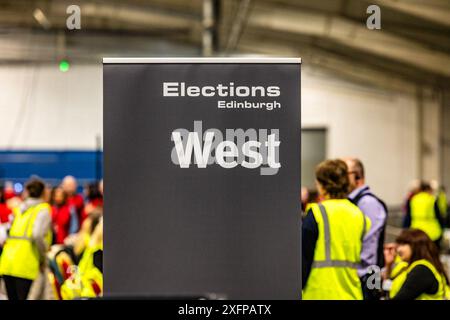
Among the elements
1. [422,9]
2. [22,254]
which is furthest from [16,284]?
[422,9]

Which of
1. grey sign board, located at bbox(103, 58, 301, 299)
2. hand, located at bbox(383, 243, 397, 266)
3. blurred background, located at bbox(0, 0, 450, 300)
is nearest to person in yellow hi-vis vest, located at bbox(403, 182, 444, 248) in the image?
hand, located at bbox(383, 243, 397, 266)

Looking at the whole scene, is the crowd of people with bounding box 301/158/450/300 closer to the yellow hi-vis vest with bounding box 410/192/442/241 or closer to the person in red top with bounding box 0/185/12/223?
the yellow hi-vis vest with bounding box 410/192/442/241

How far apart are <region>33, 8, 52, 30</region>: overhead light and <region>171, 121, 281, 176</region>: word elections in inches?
602

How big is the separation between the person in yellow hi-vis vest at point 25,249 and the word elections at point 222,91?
447 cm

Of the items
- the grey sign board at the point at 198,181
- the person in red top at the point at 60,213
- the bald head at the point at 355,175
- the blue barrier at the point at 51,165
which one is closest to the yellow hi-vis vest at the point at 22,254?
the person in red top at the point at 60,213

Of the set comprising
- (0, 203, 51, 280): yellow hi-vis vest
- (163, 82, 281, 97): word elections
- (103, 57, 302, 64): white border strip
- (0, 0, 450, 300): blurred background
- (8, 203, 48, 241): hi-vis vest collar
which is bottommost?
(0, 203, 51, 280): yellow hi-vis vest

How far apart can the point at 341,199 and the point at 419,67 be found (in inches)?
558

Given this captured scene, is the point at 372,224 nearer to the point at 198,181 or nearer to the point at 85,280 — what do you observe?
the point at 85,280

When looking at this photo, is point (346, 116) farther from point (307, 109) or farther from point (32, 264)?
point (32, 264)

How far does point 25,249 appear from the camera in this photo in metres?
7.07

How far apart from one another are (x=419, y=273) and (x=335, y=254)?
0.82 m

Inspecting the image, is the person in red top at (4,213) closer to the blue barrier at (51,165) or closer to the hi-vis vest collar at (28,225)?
the hi-vis vest collar at (28,225)

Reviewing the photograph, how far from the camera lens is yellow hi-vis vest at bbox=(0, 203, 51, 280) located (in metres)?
7.05

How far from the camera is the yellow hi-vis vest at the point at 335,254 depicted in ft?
13.5
